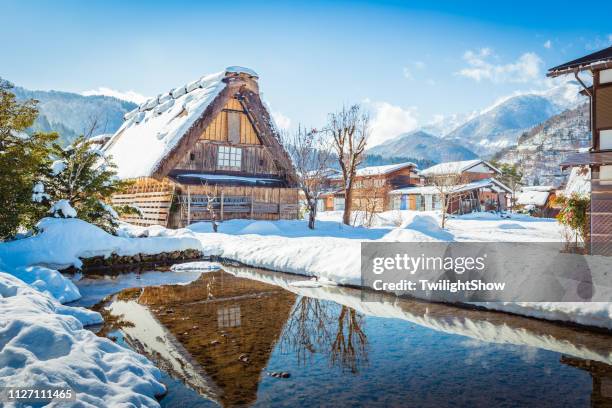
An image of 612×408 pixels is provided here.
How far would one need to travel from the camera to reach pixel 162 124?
2108cm

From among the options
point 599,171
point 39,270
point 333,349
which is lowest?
point 333,349

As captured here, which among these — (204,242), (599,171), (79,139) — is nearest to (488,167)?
(599,171)

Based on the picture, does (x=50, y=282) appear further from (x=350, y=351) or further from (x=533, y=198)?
(x=533, y=198)

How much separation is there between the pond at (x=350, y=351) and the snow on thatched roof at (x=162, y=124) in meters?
11.4

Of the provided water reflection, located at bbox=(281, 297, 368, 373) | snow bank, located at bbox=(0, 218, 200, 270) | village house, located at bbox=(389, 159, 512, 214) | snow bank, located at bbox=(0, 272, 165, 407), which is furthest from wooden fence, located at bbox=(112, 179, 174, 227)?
village house, located at bbox=(389, 159, 512, 214)

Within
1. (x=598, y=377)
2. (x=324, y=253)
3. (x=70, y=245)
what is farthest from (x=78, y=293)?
(x=598, y=377)

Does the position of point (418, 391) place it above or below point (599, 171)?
below

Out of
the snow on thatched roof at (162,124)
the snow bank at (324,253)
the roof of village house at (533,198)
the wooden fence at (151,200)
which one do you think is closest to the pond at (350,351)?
the snow bank at (324,253)

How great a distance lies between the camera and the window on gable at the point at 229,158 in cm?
2075

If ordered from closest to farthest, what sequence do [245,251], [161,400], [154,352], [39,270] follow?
[161,400]
[154,352]
[39,270]
[245,251]

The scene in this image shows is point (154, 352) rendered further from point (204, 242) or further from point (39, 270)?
point (204, 242)

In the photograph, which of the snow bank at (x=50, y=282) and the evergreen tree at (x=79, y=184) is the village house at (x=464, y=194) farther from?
the snow bank at (x=50, y=282)

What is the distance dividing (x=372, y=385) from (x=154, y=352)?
2700 mm

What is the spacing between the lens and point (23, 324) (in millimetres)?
3715
